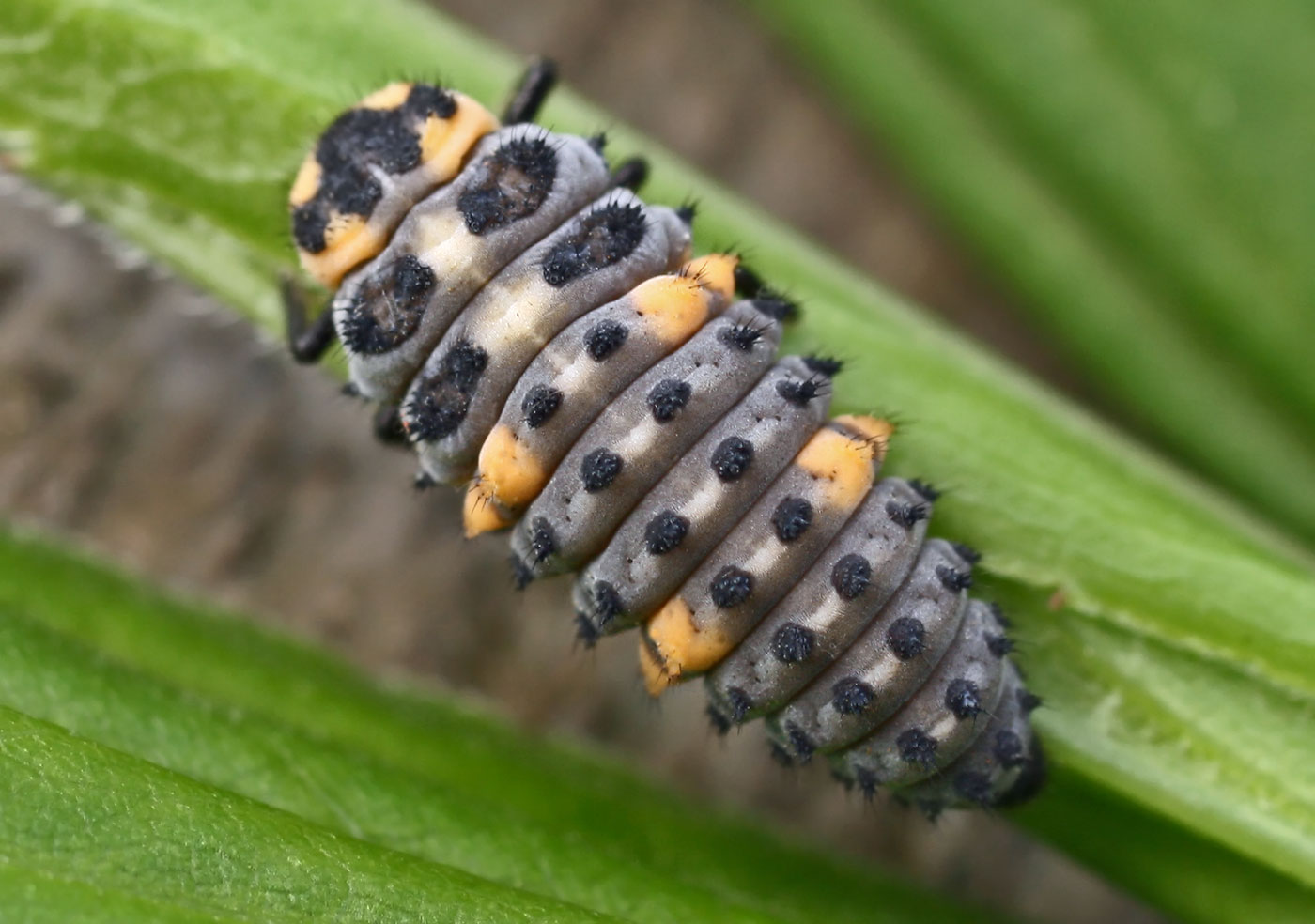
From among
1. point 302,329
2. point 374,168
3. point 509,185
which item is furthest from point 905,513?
point 302,329

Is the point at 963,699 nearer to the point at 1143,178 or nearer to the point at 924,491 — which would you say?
the point at 924,491

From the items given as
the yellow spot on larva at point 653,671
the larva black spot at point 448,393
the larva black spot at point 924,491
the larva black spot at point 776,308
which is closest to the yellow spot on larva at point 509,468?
the larva black spot at point 448,393

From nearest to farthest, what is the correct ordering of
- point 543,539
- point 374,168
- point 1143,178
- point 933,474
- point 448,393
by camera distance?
point 543,539
point 448,393
point 374,168
point 933,474
point 1143,178

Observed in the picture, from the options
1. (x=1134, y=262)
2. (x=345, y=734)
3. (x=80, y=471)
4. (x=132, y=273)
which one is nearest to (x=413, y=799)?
(x=345, y=734)

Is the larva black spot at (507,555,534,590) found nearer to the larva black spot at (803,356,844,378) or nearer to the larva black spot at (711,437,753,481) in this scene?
the larva black spot at (711,437,753,481)

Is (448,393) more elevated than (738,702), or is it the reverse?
(448,393)
